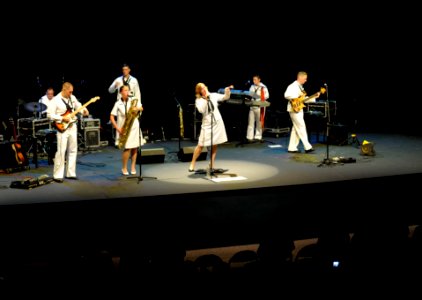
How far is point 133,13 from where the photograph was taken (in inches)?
554

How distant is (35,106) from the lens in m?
12.7

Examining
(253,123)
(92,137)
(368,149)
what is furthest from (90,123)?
(368,149)

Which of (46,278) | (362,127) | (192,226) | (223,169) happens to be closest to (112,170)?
(223,169)

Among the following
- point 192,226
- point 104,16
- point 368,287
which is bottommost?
point 192,226

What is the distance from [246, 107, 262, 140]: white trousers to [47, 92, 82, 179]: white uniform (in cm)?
554

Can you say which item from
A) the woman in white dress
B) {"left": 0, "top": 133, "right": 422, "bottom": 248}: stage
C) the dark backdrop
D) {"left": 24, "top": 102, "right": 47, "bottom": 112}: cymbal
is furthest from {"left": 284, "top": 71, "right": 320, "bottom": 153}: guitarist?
{"left": 24, "top": 102, "right": 47, "bottom": 112}: cymbal

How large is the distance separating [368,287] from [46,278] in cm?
239

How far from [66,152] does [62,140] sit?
1.63ft

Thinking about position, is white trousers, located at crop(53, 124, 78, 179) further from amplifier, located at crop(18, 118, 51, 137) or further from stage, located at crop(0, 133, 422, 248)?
amplifier, located at crop(18, 118, 51, 137)

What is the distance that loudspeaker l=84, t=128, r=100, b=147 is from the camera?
13.7 meters

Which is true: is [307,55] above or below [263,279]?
above

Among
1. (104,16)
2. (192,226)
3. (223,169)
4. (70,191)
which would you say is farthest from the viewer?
(104,16)

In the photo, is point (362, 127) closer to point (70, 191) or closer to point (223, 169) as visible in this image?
point (223, 169)

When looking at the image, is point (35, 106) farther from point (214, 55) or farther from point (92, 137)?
point (214, 55)
